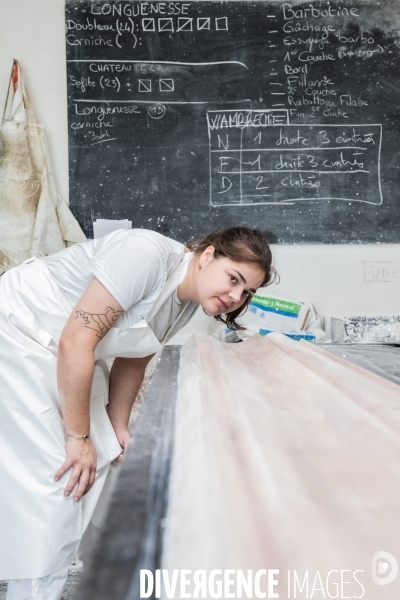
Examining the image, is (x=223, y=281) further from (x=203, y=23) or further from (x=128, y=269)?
(x=203, y=23)

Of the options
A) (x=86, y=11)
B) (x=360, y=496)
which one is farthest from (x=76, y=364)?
(x=86, y=11)

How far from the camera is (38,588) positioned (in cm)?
99

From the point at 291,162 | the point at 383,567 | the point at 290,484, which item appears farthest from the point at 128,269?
the point at 291,162

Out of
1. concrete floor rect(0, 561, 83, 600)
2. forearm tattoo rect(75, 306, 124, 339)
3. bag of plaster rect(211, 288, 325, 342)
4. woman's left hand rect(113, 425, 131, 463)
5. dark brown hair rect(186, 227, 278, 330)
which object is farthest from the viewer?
bag of plaster rect(211, 288, 325, 342)

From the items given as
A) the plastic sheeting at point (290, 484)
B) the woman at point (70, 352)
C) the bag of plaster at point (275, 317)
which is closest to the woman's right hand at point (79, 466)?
the woman at point (70, 352)

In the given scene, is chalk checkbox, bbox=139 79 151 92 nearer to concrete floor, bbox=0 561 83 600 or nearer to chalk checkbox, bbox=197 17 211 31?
chalk checkbox, bbox=197 17 211 31

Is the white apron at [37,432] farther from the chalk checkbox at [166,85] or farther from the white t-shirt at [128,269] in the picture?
the chalk checkbox at [166,85]

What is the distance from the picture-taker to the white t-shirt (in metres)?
1.00

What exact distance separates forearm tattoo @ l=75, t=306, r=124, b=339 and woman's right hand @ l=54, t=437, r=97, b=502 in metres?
0.21

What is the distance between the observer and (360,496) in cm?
51

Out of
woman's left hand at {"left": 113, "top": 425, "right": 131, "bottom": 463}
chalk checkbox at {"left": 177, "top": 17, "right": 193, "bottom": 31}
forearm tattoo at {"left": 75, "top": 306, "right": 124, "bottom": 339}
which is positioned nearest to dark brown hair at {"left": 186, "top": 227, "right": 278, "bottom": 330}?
forearm tattoo at {"left": 75, "top": 306, "right": 124, "bottom": 339}

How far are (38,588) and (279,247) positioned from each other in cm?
207

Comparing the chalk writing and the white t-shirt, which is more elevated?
the chalk writing

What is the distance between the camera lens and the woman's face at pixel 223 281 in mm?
1100
